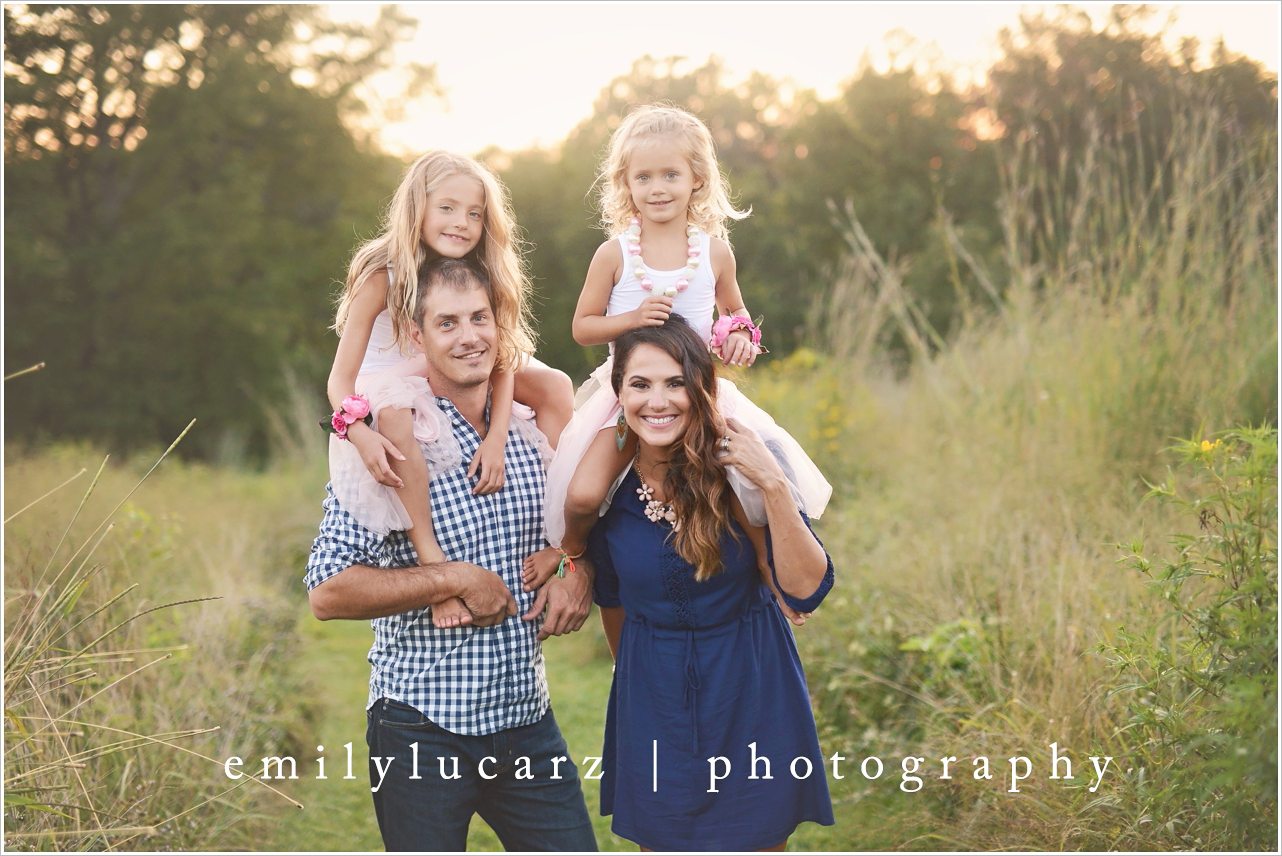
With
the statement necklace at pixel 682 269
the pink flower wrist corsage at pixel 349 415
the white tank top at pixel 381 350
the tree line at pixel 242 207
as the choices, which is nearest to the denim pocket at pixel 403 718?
the pink flower wrist corsage at pixel 349 415

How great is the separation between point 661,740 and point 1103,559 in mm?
2746

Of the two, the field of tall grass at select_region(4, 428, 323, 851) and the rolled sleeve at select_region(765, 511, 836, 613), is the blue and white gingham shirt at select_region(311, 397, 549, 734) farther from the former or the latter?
the rolled sleeve at select_region(765, 511, 836, 613)

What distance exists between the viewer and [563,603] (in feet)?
10.1

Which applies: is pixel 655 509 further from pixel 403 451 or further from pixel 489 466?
pixel 403 451

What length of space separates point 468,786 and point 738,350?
1421 millimetres

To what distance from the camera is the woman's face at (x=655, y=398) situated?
293 cm

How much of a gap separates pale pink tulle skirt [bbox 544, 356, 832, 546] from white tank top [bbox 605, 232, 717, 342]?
0.26m

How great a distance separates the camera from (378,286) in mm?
3434

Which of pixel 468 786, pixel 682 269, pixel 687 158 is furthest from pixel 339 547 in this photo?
pixel 687 158

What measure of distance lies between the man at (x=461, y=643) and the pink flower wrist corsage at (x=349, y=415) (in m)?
0.22

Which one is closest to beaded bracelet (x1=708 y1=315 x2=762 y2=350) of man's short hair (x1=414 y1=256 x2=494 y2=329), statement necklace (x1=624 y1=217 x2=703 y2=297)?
statement necklace (x1=624 y1=217 x2=703 y2=297)

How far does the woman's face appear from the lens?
2.93 metres

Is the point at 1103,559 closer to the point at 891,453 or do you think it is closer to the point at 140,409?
the point at 891,453

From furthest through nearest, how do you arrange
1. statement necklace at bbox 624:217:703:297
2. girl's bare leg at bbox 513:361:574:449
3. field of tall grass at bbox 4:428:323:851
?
1. statement necklace at bbox 624:217:703:297
2. girl's bare leg at bbox 513:361:574:449
3. field of tall grass at bbox 4:428:323:851
